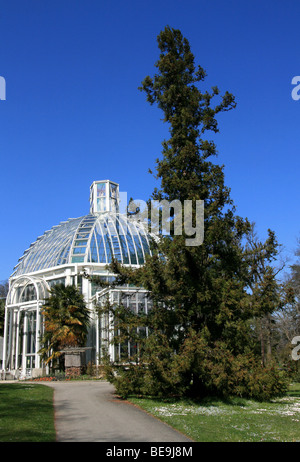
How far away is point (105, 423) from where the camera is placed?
357 inches

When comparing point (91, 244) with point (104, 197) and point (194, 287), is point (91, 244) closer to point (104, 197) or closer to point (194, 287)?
point (104, 197)

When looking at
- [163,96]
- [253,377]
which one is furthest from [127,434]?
[163,96]

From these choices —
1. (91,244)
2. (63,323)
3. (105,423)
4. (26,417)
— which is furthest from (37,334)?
(105,423)

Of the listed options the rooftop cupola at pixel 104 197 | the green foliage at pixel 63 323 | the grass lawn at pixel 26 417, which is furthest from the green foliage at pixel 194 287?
the rooftop cupola at pixel 104 197

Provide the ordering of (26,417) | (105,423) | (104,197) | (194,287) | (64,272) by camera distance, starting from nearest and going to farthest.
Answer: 1. (105,423)
2. (26,417)
3. (194,287)
4. (64,272)
5. (104,197)

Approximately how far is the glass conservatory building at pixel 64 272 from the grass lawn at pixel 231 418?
46.1 ft

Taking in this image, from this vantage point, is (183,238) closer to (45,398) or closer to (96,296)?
(45,398)

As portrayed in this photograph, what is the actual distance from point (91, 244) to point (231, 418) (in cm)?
2315

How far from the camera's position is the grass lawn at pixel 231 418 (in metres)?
8.22

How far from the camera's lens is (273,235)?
13.9 meters

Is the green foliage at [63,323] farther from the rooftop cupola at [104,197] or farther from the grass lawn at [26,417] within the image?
the rooftop cupola at [104,197]

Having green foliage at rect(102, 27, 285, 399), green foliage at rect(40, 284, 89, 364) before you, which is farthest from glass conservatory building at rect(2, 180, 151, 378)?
green foliage at rect(102, 27, 285, 399)

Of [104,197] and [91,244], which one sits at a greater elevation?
[104,197]

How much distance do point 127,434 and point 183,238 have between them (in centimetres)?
642
